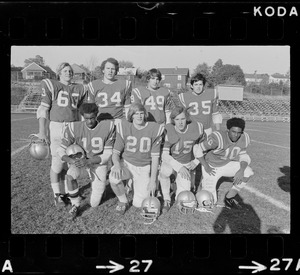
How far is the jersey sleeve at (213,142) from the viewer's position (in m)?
3.22

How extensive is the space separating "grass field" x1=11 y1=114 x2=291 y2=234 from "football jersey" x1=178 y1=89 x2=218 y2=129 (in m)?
0.58

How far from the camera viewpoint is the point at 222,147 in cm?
326

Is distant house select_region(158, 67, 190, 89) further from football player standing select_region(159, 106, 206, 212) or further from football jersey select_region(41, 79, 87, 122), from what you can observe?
football jersey select_region(41, 79, 87, 122)

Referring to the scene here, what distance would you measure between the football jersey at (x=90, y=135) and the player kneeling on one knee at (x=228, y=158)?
40.4 inches

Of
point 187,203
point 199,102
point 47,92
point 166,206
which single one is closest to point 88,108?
point 47,92

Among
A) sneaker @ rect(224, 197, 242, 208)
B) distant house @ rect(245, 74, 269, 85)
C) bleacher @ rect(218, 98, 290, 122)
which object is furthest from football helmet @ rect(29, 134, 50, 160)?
distant house @ rect(245, 74, 269, 85)

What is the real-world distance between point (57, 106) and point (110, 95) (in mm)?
603

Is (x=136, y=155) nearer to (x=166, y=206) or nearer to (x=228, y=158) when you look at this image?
(x=166, y=206)
